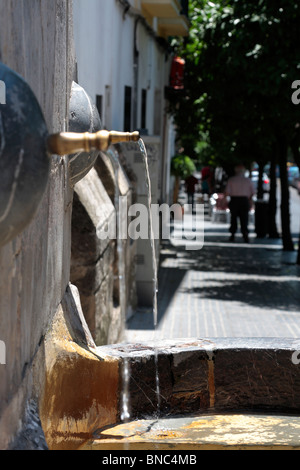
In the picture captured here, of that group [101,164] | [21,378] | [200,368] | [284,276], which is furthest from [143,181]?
[21,378]

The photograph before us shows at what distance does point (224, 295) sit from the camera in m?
14.7

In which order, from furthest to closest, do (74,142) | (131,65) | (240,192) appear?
(240,192) → (131,65) → (74,142)

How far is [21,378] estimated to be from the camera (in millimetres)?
3785

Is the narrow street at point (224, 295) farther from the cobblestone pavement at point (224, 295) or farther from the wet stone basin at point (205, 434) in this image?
the wet stone basin at point (205, 434)

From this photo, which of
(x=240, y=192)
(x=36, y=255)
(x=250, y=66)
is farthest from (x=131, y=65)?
(x=36, y=255)

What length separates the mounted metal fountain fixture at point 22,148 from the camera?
9.11ft

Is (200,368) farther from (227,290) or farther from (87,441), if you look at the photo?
(227,290)

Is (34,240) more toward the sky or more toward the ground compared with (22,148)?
more toward the ground

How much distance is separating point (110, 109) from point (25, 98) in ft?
33.5

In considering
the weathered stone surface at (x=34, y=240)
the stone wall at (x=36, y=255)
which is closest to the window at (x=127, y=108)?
the stone wall at (x=36, y=255)

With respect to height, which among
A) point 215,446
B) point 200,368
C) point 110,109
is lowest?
point 215,446

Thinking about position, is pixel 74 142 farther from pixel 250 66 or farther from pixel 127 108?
A: pixel 250 66

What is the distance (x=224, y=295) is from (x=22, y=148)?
39.6 ft

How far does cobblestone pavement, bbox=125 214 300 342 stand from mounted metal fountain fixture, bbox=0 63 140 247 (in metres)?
6.44
